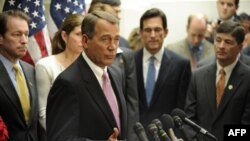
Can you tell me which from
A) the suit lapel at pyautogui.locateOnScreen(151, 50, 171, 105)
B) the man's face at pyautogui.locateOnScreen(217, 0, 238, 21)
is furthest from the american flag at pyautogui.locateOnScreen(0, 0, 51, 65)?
the man's face at pyautogui.locateOnScreen(217, 0, 238, 21)

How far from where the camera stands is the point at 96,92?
9.80 ft

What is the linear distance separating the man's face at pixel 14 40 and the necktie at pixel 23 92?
0.09 metres

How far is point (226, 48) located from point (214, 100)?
416 mm

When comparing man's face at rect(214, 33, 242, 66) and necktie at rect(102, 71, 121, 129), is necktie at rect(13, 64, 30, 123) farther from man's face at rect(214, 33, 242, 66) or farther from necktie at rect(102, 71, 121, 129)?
man's face at rect(214, 33, 242, 66)

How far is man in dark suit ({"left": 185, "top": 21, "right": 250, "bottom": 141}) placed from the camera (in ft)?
13.5

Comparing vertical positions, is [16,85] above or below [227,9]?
below

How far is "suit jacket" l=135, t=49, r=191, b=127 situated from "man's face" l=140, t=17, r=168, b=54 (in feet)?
0.36

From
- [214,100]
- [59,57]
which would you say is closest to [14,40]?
[59,57]

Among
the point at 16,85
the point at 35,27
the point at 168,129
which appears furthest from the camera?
the point at 35,27

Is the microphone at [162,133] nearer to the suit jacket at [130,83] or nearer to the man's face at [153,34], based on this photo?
the suit jacket at [130,83]

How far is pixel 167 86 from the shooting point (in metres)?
4.35

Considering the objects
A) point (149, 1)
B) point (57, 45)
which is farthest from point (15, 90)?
point (149, 1)

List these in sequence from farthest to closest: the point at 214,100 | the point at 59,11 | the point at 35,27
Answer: the point at 59,11, the point at 35,27, the point at 214,100

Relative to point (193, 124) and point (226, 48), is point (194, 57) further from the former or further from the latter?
point (193, 124)
